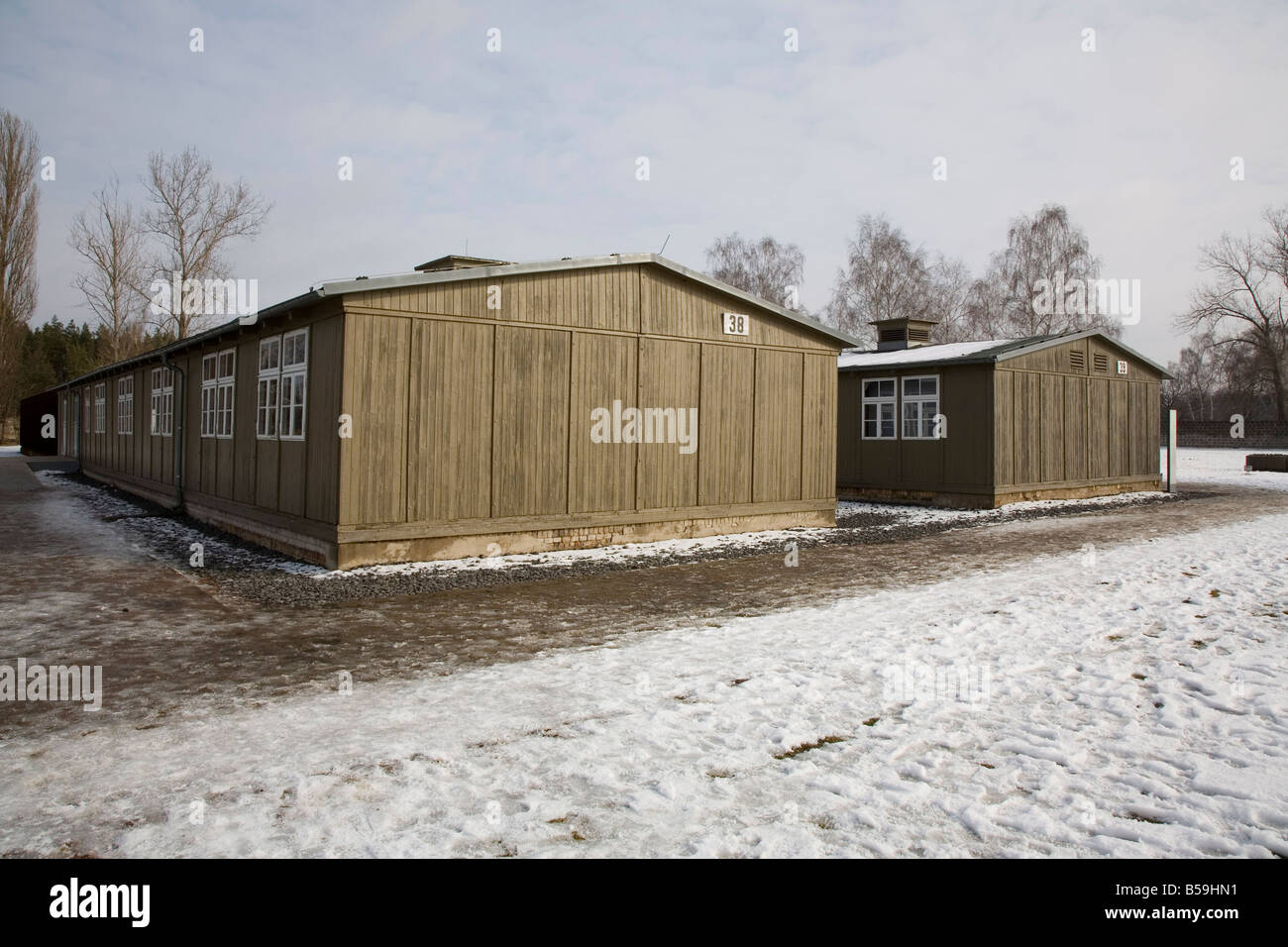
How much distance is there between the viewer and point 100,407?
2398cm

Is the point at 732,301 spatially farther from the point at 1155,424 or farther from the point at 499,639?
the point at 1155,424

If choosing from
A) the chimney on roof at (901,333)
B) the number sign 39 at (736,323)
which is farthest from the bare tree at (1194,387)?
the number sign 39 at (736,323)

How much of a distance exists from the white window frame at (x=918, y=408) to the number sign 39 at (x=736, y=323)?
698cm

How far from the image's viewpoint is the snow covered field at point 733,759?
334 centimetres

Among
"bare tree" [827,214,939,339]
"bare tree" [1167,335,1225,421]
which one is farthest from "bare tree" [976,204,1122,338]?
"bare tree" [1167,335,1225,421]

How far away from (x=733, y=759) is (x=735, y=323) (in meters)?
10.1

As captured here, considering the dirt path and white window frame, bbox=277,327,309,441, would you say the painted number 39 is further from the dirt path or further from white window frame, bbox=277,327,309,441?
white window frame, bbox=277,327,309,441

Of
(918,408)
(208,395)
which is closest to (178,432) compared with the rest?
(208,395)

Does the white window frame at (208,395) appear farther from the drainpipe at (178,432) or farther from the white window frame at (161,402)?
the white window frame at (161,402)

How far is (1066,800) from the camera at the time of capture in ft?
12.1

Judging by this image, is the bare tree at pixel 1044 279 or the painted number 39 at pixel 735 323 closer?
the painted number 39 at pixel 735 323

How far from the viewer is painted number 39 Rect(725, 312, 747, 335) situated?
1339cm
